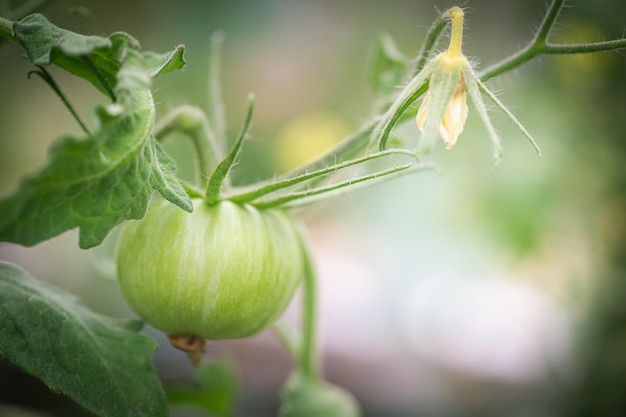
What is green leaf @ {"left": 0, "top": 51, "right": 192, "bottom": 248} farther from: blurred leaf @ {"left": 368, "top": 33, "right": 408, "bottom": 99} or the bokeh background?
the bokeh background

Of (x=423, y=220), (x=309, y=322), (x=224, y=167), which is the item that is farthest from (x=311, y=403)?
(x=423, y=220)

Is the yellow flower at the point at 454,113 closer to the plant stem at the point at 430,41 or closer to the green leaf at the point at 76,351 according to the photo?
the plant stem at the point at 430,41

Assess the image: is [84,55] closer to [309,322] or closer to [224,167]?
[224,167]

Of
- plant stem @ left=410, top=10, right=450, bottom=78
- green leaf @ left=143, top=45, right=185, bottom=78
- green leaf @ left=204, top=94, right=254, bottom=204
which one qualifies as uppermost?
plant stem @ left=410, top=10, right=450, bottom=78

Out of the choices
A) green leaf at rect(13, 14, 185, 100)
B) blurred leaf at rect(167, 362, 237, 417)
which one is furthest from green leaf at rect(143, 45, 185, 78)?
blurred leaf at rect(167, 362, 237, 417)

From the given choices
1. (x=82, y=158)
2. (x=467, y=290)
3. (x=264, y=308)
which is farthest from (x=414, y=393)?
(x=82, y=158)
